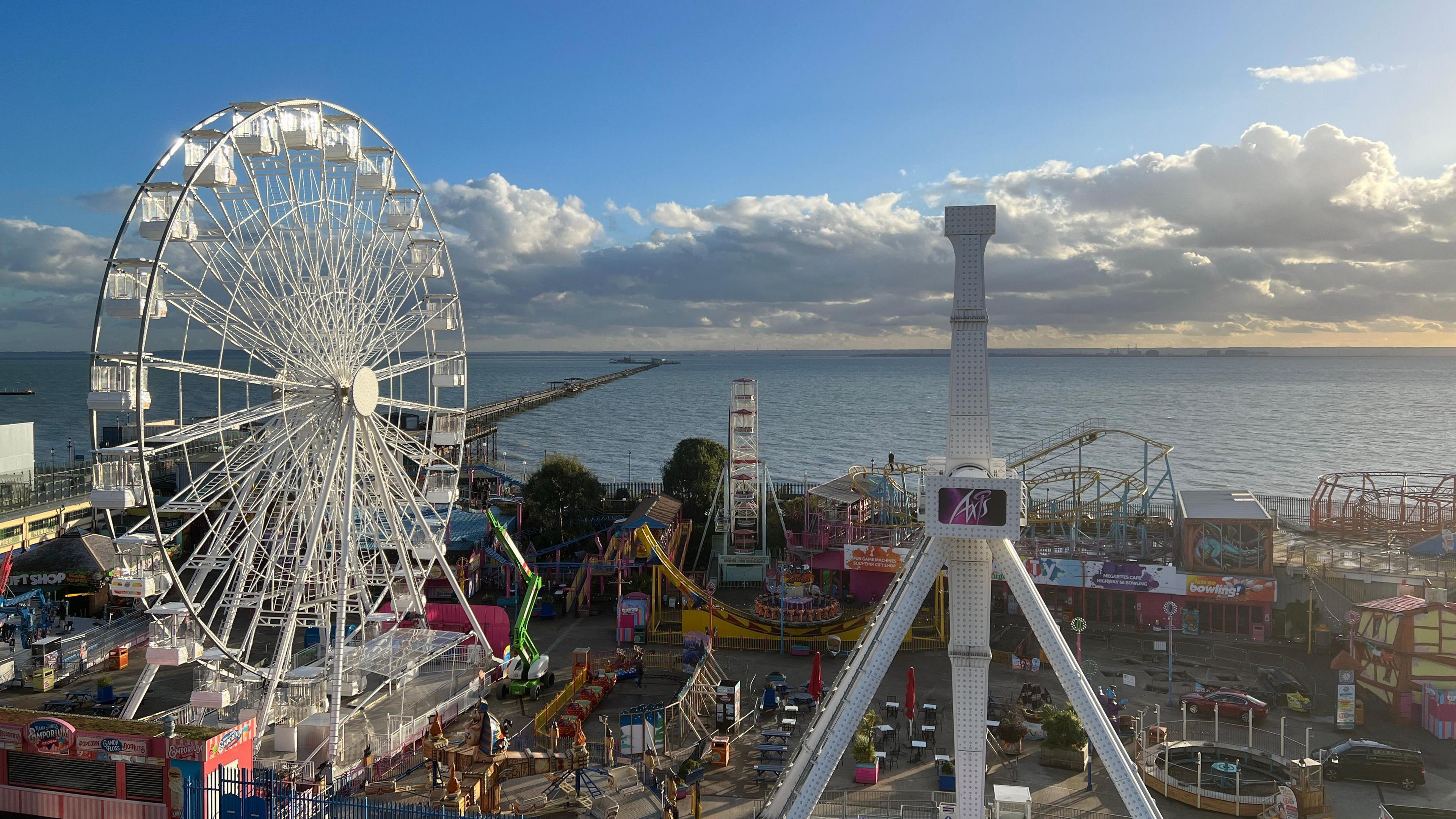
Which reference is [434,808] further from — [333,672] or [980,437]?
[980,437]

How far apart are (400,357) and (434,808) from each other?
1508 centimetres

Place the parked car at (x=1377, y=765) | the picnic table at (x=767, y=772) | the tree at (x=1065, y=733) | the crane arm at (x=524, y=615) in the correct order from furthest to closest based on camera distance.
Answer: the crane arm at (x=524, y=615) < the tree at (x=1065, y=733) < the picnic table at (x=767, y=772) < the parked car at (x=1377, y=765)

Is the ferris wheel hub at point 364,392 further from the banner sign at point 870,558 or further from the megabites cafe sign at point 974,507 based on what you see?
the banner sign at point 870,558

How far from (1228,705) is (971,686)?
1343 centimetres

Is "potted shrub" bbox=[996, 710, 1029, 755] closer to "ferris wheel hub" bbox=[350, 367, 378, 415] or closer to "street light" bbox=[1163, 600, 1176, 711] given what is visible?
"street light" bbox=[1163, 600, 1176, 711]

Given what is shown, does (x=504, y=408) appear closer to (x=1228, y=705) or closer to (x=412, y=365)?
(x=412, y=365)

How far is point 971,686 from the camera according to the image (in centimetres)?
1476

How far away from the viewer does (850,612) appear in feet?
104

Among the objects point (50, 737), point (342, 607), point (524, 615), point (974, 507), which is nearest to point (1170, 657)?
point (974, 507)

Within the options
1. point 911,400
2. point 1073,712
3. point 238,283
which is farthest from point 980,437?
point 911,400

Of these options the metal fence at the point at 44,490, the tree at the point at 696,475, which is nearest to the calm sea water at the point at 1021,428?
the tree at the point at 696,475

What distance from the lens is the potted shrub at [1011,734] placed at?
2200 centimetres

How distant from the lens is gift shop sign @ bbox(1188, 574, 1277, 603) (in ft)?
103

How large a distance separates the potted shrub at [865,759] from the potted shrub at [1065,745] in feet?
Answer: 12.8
